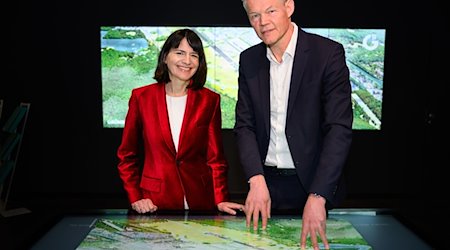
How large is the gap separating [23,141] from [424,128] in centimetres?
450

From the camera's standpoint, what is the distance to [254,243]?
→ 168cm

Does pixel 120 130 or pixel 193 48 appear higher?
pixel 193 48

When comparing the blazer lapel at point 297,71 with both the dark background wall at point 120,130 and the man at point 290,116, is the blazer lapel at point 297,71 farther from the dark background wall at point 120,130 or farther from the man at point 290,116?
the dark background wall at point 120,130

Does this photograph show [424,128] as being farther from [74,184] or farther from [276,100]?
[276,100]

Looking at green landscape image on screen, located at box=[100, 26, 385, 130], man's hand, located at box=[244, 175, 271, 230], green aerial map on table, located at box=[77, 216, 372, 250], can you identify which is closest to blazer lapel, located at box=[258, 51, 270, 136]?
man's hand, located at box=[244, 175, 271, 230]

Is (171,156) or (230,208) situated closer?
(230,208)

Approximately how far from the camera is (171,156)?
93.7 inches

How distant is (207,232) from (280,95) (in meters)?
0.59

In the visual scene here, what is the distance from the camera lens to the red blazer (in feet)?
7.79

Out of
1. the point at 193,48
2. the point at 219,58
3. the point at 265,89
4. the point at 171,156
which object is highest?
the point at 219,58

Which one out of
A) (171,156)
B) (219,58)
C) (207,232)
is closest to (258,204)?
(207,232)

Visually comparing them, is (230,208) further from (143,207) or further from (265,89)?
(265,89)

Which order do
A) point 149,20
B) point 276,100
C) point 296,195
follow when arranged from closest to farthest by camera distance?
point 276,100
point 296,195
point 149,20

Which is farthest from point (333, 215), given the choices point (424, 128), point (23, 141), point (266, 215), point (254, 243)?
point (23, 141)
